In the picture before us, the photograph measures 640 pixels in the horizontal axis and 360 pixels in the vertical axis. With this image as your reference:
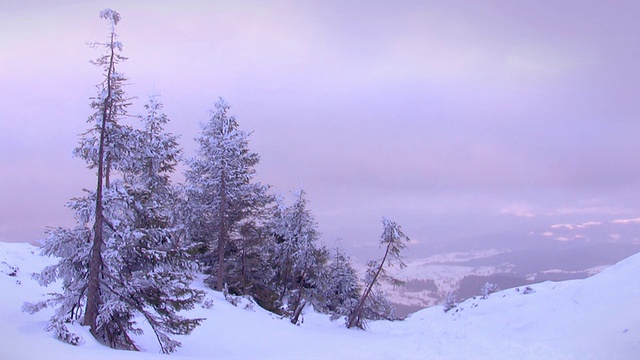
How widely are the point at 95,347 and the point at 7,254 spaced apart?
16.9 m

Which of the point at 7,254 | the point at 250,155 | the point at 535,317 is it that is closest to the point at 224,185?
the point at 250,155

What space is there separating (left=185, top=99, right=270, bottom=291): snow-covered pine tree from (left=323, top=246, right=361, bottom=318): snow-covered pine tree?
9151 mm

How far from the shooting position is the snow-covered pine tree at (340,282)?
32.5 meters

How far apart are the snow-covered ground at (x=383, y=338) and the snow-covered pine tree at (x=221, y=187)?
5093 millimetres

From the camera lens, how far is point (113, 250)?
10758mm

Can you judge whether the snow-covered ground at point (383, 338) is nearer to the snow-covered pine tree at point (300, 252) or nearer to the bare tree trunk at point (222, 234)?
the bare tree trunk at point (222, 234)

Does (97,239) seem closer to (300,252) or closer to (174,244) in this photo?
(174,244)

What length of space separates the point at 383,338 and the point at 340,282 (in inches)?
503

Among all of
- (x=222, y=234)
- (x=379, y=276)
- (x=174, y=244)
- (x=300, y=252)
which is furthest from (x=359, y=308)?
(x=174, y=244)

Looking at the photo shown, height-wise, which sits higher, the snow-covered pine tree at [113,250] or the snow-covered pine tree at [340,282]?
the snow-covered pine tree at [113,250]

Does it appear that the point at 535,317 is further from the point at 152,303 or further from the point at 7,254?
the point at 7,254

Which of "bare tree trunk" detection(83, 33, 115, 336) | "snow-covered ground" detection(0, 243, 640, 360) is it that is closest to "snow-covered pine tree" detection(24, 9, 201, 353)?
"bare tree trunk" detection(83, 33, 115, 336)

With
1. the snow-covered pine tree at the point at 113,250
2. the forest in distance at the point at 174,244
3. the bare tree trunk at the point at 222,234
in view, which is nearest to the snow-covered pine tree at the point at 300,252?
the forest in distance at the point at 174,244

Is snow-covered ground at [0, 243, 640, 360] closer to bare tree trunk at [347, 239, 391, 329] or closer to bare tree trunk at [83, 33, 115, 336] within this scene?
bare tree trunk at [83, 33, 115, 336]
